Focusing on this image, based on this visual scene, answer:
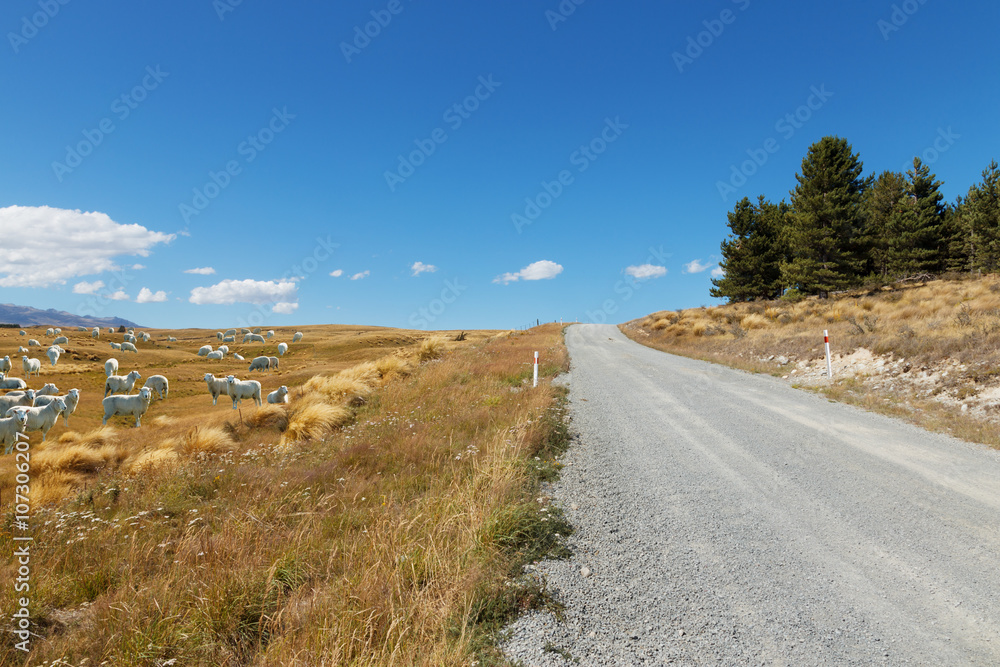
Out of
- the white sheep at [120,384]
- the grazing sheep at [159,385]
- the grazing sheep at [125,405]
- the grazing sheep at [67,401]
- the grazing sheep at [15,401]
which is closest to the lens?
the grazing sheep at [15,401]

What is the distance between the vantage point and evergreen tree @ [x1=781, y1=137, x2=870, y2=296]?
2942cm

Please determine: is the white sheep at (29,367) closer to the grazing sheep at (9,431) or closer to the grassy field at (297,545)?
the grazing sheep at (9,431)

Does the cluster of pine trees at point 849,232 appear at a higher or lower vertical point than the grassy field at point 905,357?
higher

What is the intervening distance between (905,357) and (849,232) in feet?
79.2

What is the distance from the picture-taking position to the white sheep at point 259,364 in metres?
29.7

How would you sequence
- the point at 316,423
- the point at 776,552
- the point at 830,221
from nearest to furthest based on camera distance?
1. the point at 776,552
2. the point at 316,423
3. the point at 830,221

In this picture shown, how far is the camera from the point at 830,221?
97.9ft

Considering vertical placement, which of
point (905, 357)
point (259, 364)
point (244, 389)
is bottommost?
point (244, 389)

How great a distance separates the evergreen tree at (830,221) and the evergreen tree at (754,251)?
5.96 meters

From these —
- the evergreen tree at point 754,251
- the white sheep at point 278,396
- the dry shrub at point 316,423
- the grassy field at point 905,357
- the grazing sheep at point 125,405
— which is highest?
the evergreen tree at point 754,251

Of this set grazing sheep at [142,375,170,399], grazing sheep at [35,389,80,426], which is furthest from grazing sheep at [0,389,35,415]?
→ grazing sheep at [142,375,170,399]

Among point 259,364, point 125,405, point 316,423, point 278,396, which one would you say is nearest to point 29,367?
point 259,364

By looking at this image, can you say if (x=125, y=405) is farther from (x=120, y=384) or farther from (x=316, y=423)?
(x=316, y=423)

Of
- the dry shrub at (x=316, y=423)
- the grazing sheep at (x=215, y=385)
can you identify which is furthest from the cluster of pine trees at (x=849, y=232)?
the grazing sheep at (x=215, y=385)
